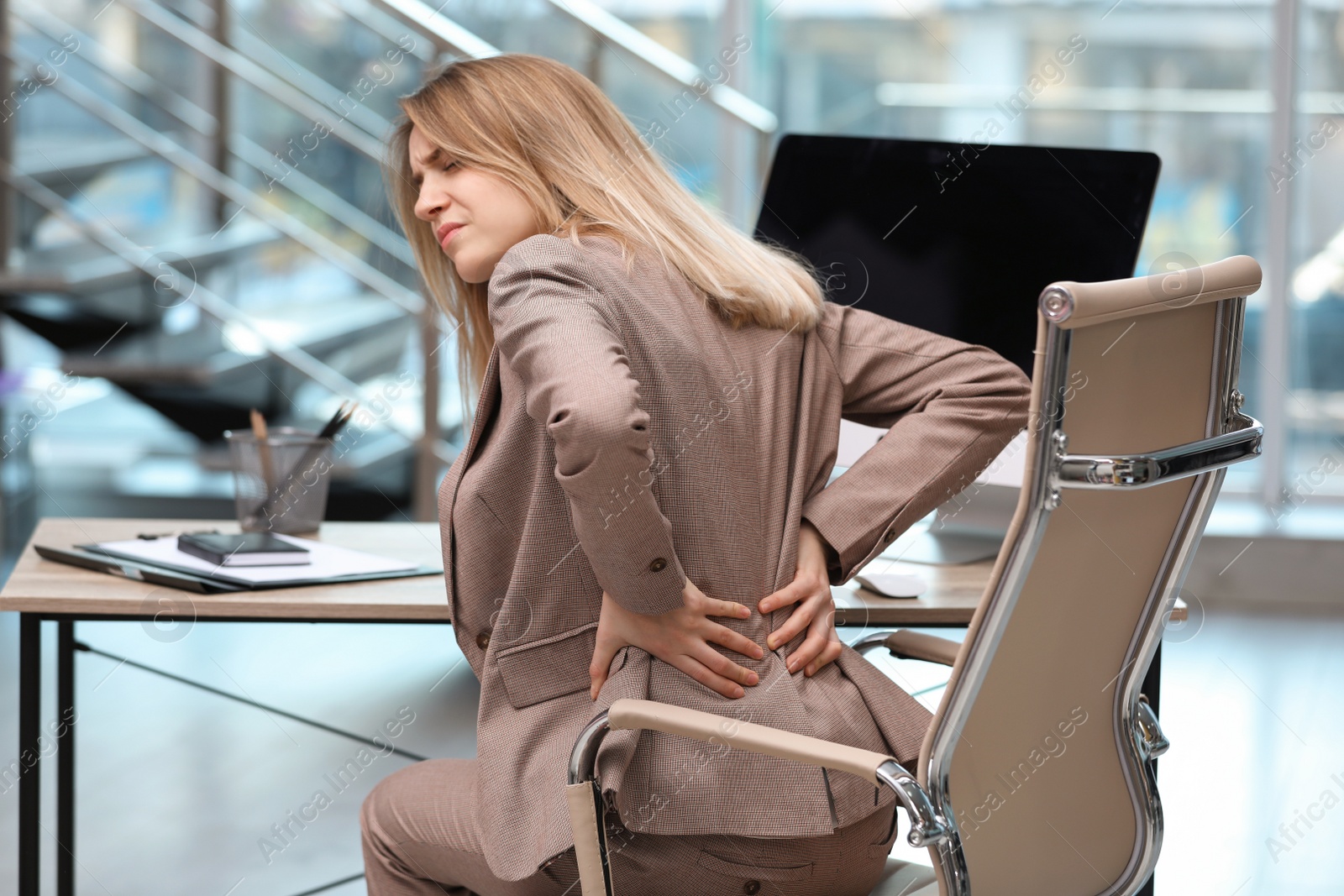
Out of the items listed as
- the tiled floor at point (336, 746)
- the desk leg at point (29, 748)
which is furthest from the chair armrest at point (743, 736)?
the tiled floor at point (336, 746)

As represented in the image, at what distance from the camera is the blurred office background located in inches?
120

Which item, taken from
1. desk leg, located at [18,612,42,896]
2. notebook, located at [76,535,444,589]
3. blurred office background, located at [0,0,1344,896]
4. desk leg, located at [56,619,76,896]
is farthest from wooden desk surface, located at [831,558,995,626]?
blurred office background, located at [0,0,1344,896]

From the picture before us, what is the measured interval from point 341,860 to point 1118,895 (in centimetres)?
139

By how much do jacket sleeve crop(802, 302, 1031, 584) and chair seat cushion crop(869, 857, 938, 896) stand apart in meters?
0.27

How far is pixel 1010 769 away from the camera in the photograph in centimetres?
95

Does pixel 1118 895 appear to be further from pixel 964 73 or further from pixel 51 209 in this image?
pixel 964 73

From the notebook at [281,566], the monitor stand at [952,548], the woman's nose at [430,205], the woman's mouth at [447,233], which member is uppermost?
the woman's nose at [430,205]

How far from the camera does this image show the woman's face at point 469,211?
4.12 feet

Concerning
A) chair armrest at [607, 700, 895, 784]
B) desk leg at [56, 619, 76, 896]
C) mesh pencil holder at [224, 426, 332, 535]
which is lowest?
desk leg at [56, 619, 76, 896]

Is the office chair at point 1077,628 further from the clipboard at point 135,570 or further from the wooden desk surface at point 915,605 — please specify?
the clipboard at point 135,570

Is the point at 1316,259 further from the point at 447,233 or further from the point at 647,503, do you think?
the point at 647,503

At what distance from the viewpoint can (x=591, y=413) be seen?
3.05 feet

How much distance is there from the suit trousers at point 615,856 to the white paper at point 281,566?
1.02ft

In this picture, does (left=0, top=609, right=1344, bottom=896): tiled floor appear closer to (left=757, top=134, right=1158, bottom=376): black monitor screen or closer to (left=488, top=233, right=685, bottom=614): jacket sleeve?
(left=757, top=134, right=1158, bottom=376): black monitor screen
